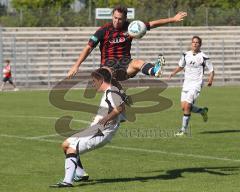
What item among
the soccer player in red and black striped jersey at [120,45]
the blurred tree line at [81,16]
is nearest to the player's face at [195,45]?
the soccer player in red and black striped jersey at [120,45]

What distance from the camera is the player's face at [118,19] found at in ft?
41.8

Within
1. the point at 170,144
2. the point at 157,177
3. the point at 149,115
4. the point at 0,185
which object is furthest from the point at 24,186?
the point at 149,115

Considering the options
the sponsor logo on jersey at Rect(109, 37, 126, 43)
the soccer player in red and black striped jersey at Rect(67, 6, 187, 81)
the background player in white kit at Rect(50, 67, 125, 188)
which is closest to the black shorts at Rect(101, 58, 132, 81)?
the soccer player in red and black striped jersey at Rect(67, 6, 187, 81)

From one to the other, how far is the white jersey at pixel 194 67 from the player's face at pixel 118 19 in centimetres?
648

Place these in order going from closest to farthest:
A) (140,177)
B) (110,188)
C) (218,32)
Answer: (110,188) → (140,177) → (218,32)

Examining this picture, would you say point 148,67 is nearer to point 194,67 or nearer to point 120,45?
point 120,45

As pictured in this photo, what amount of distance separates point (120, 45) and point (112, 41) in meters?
0.21

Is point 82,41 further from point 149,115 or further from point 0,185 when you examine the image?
point 0,185

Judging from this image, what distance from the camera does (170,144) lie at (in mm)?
16469

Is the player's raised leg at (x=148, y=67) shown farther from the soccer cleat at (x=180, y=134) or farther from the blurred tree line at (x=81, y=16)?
the blurred tree line at (x=81, y=16)

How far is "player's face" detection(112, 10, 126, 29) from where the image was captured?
12.7 m

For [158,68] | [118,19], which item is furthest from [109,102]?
[158,68]

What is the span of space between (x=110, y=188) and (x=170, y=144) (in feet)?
19.0

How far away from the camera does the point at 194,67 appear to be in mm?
19172
